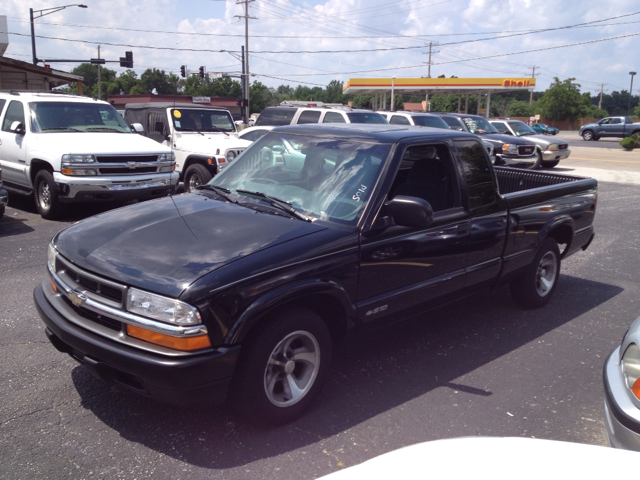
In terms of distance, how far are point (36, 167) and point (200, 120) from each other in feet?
12.4

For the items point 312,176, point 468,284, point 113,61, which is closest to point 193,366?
point 312,176

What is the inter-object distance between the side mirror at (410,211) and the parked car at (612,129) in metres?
41.7

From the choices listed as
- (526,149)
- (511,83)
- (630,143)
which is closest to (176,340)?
(526,149)

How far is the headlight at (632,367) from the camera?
9.37ft

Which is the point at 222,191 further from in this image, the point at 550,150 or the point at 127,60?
the point at 127,60

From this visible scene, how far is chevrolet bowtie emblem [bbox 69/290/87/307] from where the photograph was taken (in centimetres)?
328

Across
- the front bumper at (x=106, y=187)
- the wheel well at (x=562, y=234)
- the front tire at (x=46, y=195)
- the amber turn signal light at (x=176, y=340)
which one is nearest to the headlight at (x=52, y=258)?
the amber turn signal light at (x=176, y=340)

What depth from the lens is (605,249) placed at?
27.9 feet

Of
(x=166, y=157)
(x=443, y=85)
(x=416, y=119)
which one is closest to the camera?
(x=166, y=157)

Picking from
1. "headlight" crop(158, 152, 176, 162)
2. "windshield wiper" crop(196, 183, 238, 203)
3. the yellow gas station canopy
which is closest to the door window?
"headlight" crop(158, 152, 176, 162)

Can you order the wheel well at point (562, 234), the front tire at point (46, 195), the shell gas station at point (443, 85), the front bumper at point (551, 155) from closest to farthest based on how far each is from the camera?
the wheel well at point (562, 234) < the front tire at point (46, 195) < the front bumper at point (551, 155) < the shell gas station at point (443, 85)

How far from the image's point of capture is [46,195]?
8.84m

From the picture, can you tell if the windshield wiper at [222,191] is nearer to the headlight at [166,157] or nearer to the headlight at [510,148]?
the headlight at [166,157]

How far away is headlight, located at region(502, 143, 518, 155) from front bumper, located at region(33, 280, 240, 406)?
52.2ft
